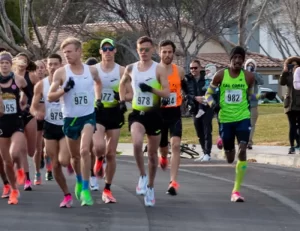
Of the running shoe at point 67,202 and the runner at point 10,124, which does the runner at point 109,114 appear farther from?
the runner at point 10,124

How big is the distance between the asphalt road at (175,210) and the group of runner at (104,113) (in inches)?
11.0

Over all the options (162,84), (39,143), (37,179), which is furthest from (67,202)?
(39,143)

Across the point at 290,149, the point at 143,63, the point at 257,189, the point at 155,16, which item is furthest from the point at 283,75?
the point at 155,16

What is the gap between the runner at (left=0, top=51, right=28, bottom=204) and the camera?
12.0 m

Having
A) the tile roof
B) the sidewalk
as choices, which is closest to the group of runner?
the sidewalk

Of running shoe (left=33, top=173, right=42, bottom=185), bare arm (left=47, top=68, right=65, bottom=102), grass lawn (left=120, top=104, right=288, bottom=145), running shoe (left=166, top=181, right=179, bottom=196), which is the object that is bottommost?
grass lawn (left=120, top=104, right=288, bottom=145)

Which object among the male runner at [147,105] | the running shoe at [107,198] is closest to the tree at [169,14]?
the male runner at [147,105]

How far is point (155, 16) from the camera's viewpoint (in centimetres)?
3266

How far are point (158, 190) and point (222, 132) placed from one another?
148cm

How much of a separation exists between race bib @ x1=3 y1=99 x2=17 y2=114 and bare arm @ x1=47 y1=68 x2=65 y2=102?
3.59 feet

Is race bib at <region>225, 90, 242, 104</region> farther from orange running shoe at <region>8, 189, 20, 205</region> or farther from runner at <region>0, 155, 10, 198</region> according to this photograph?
runner at <region>0, 155, 10, 198</region>

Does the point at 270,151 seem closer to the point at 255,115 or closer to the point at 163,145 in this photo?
the point at 255,115

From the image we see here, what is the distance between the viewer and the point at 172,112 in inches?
514

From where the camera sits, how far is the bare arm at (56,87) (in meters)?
11.1
